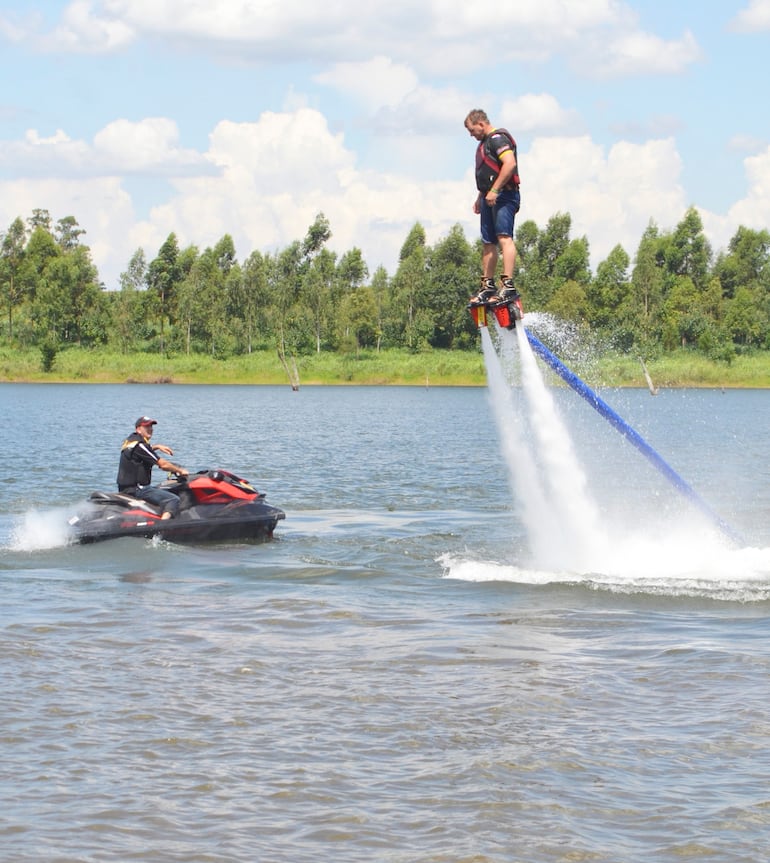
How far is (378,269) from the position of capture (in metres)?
123

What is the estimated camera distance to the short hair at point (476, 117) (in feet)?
43.5

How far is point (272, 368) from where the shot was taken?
107688mm

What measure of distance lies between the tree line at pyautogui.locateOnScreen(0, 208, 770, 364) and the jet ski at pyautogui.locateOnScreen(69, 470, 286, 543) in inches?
3224

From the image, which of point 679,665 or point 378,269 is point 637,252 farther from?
point 679,665

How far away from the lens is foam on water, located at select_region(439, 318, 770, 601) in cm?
1512

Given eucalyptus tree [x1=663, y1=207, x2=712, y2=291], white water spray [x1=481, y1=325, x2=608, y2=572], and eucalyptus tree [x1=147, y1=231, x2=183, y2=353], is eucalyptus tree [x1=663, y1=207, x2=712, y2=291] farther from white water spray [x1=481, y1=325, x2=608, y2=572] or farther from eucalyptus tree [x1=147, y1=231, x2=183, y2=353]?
white water spray [x1=481, y1=325, x2=608, y2=572]

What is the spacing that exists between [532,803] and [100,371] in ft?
340

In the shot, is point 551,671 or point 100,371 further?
point 100,371

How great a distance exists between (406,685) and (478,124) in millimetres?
6071

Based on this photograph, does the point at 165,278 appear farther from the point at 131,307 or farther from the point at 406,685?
the point at 406,685

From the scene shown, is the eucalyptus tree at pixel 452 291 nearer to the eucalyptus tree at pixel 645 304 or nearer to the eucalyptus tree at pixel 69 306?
the eucalyptus tree at pixel 645 304

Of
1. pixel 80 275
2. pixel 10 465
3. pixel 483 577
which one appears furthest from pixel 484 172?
pixel 80 275

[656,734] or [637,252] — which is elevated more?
[637,252]

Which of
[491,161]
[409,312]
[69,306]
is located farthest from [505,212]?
[69,306]
